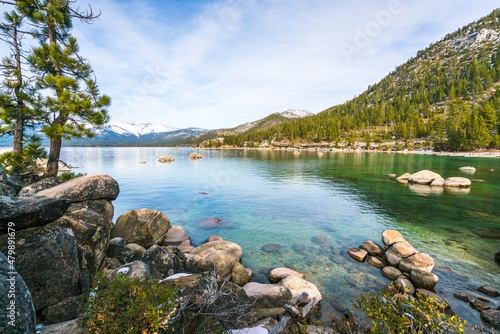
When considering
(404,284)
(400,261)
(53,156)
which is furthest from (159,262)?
Result: (400,261)

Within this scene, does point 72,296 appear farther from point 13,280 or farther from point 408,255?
point 408,255

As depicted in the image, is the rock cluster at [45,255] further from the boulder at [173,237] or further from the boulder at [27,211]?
the boulder at [173,237]

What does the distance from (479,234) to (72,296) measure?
26.5 m

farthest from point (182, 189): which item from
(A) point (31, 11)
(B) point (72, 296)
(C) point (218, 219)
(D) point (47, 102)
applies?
(B) point (72, 296)

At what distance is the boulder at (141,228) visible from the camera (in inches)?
572

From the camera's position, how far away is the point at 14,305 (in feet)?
10.1

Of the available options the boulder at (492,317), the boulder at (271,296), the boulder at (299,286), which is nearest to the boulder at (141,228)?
the boulder at (271,296)

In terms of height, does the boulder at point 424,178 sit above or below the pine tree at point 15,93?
below

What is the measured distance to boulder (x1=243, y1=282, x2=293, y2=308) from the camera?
8992 millimetres

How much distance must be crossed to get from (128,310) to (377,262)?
45.3 feet

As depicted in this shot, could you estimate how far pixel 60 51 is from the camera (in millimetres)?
12484

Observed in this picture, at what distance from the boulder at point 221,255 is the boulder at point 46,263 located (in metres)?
6.41

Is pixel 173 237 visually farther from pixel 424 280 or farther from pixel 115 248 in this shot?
pixel 424 280

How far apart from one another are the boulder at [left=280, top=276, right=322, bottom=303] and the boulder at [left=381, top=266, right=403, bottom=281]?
462cm
